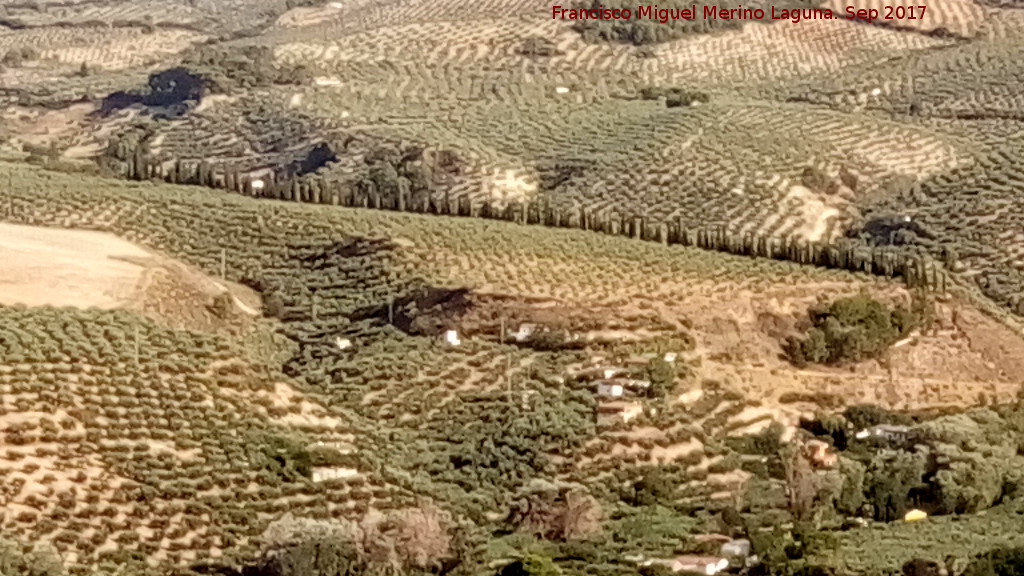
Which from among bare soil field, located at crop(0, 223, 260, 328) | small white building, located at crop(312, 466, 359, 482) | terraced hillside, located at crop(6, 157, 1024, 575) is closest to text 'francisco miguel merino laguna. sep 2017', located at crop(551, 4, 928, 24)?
terraced hillside, located at crop(6, 157, 1024, 575)

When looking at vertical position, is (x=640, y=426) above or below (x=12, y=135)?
above

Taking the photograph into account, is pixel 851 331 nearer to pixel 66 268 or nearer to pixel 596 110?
pixel 66 268

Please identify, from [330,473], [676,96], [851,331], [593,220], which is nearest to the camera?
[330,473]

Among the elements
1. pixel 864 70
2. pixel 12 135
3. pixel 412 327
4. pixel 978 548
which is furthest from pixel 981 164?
pixel 12 135

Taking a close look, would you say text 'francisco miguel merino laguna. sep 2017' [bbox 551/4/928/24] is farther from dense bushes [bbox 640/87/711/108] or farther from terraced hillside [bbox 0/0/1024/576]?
dense bushes [bbox 640/87/711/108]

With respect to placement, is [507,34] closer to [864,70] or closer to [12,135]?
[864,70]

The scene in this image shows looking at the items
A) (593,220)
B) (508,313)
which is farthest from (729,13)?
(508,313)
